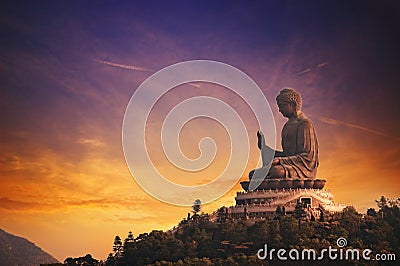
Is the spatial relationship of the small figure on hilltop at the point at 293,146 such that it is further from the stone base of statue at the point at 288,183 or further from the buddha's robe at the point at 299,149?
the stone base of statue at the point at 288,183

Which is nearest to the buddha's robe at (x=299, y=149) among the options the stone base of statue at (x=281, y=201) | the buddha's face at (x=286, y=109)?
the buddha's face at (x=286, y=109)

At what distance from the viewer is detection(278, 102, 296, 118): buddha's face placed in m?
28.0

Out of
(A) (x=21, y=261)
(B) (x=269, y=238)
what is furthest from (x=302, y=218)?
(A) (x=21, y=261)

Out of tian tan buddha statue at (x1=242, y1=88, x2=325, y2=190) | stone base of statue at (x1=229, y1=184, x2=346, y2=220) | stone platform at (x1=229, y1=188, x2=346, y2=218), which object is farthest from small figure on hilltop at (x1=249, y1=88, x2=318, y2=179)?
stone platform at (x1=229, y1=188, x2=346, y2=218)

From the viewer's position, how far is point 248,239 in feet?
69.9

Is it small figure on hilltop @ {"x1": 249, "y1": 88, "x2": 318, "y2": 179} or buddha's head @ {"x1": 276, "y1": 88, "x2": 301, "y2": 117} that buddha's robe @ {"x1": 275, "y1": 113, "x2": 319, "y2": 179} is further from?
buddha's head @ {"x1": 276, "y1": 88, "x2": 301, "y2": 117}

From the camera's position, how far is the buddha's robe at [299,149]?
1017 inches

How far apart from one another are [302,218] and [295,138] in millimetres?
6133

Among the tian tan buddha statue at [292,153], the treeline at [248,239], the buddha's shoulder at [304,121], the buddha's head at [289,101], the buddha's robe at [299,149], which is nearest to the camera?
the treeline at [248,239]

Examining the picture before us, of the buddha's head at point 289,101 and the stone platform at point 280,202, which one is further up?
the buddha's head at point 289,101

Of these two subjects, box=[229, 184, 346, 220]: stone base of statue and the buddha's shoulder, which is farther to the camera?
the buddha's shoulder

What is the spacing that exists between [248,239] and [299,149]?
730 centimetres

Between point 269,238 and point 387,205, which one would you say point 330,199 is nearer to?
point 387,205

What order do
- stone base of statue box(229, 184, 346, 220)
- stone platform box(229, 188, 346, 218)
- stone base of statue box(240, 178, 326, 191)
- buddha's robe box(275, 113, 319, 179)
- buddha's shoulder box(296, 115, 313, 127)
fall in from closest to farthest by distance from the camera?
1. stone base of statue box(229, 184, 346, 220)
2. stone platform box(229, 188, 346, 218)
3. stone base of statue box(240, 178, 326, 191)
4. buddha's robe box(275, 113, 319, 179)
5. buddha's shoulder box(296, 115, 313, 127)
